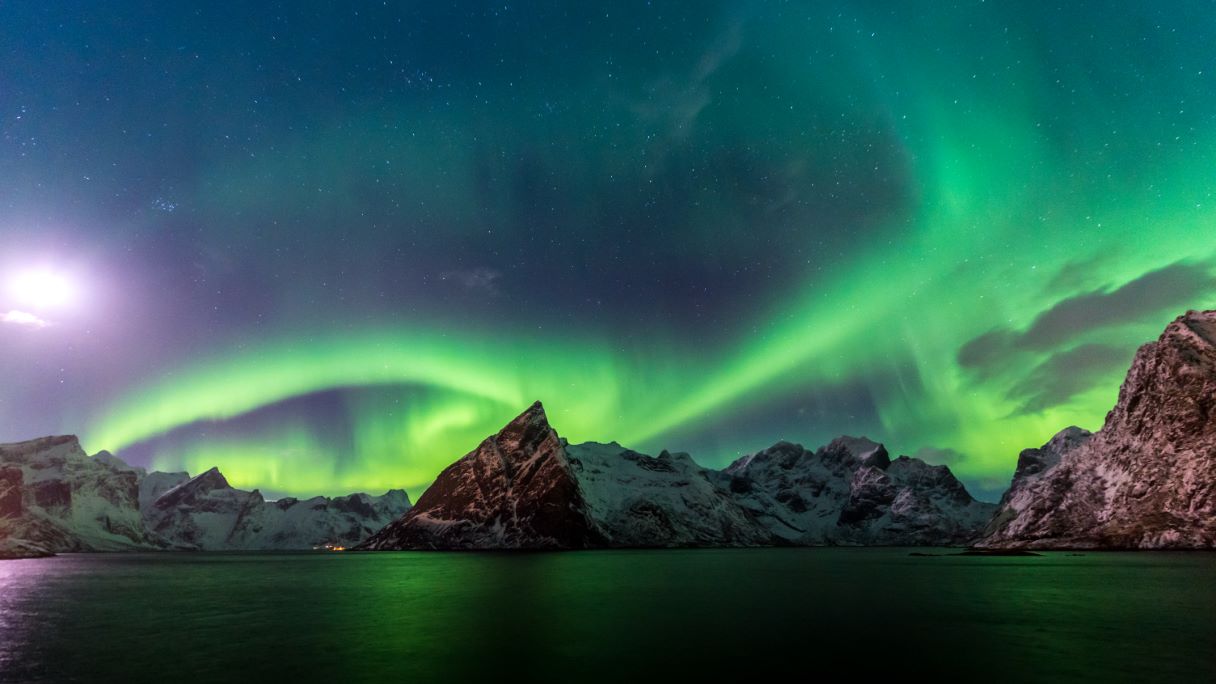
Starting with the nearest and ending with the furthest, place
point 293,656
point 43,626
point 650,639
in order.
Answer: point 293,656
point 650,639
point 43,626

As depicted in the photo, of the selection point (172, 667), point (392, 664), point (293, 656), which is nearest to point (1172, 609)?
point (392, 664)

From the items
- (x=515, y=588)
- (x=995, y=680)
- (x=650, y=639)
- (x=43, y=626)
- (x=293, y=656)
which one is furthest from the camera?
(x=515, y=588)

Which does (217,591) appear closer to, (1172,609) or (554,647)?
(554,647)

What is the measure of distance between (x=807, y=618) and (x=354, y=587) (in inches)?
Answer: 2583

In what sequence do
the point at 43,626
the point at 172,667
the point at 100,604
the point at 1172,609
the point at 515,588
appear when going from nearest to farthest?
the point at 172,667
the point at 43,626
the point at 1172,609
the point at 100,604
the point at 515,588

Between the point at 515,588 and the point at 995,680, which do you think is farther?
the point at 515,588

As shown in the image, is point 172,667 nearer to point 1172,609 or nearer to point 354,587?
point 354,587

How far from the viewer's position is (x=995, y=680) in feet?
92.3

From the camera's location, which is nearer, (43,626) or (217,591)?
(43,626)

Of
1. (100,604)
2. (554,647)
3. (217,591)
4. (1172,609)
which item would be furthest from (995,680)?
(217,591)

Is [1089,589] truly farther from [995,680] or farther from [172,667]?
[172,667]

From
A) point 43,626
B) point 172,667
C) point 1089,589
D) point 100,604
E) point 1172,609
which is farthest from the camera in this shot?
point 1089,589

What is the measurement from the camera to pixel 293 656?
114 feet

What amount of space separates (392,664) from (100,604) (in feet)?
175
